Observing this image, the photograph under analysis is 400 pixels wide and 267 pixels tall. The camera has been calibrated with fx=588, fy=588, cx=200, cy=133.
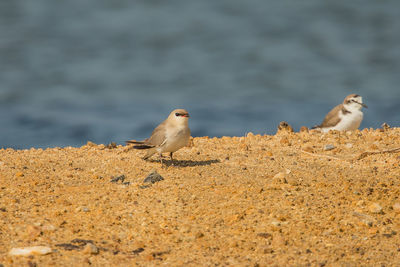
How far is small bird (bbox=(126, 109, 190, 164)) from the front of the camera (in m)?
8.80

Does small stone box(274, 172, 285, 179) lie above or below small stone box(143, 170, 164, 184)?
below

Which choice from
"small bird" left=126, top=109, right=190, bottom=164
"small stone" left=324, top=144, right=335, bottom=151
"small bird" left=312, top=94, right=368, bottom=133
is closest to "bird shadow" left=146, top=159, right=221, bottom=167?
"small bird" left=126, top=109, right=190, bottom=164

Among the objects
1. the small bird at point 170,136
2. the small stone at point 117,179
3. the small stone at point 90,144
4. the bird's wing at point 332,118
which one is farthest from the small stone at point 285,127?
the small stone at point 117,179

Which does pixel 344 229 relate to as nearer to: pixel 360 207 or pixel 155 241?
pixel 360 207

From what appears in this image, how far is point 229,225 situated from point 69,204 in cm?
198

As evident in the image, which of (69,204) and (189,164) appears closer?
(69,204)

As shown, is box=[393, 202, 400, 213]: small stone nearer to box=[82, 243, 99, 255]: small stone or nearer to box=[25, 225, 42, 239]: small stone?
box=[82, 243, 99, 255]: small stone

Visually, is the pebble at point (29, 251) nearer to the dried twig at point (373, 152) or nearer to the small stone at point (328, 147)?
the dried twig at point (373, 152)

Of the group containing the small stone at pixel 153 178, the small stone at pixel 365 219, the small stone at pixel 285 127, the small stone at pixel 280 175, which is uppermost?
the small stone at pixel 285 127

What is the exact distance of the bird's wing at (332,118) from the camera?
45.5 ft

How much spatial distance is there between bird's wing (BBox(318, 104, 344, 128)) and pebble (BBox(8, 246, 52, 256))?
371 inches

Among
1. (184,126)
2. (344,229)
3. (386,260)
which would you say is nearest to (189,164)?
(184,126)

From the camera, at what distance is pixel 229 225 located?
648 centimetres

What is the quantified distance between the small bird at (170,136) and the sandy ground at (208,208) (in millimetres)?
239
